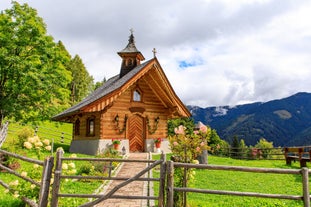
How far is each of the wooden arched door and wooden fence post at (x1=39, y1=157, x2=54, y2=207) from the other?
1355cm

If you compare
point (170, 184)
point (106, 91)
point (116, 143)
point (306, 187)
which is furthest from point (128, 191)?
point (106, 91)

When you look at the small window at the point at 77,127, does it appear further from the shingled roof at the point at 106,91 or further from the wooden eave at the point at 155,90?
the wooden eave at the point at 155,90

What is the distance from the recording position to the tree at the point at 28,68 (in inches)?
699

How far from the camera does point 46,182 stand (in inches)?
256

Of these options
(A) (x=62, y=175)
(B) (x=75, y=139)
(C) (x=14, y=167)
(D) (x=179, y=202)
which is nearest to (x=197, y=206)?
(D) (x=179, y=202)

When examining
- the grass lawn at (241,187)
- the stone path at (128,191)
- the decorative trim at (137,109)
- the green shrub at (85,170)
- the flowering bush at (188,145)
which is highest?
the decorative trim at (137,109)

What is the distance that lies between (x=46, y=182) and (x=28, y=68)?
1377 centimetres

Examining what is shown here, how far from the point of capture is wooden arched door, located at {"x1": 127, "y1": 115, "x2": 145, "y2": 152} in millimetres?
20250

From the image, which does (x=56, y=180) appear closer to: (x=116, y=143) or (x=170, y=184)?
(x=170, y=184)

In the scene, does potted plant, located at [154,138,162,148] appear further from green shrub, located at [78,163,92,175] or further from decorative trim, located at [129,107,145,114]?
green shrub, located at [78,163,92,175]

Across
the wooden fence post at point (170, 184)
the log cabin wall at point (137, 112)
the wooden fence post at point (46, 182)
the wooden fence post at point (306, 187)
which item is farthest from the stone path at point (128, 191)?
the log cabin wall at point (137, 112)

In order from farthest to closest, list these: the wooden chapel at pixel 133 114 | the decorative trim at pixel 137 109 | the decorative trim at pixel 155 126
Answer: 1. the decorative trim at pixel 155 126
2. the decorative trim at pixel 137 109
3. the wooden chapel at pixel 133 114

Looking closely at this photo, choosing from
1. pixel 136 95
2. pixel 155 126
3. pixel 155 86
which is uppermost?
pixel 155 86

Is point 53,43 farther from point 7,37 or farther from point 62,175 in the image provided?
point 62,175
